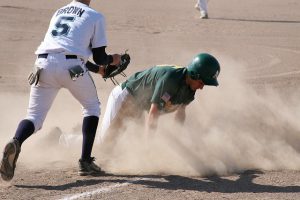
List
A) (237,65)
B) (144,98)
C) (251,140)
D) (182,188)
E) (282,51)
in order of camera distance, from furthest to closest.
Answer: (282,51), (237,65), (251,140), (144,98), (182,188)

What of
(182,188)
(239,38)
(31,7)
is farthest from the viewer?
(31,7)

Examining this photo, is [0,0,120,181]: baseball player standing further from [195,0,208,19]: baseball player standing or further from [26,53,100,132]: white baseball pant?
[195,0,208,19]: baseball player standing

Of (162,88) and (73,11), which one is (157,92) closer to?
(162,88)

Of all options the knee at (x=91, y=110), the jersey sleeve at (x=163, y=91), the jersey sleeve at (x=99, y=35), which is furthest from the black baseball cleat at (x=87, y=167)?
the jersey sleeve at (x=99, y=35)

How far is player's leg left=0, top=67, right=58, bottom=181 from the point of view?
20.1 ft

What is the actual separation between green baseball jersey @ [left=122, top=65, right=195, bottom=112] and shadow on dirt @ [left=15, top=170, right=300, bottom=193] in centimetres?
74

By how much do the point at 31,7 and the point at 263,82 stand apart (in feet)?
43.9

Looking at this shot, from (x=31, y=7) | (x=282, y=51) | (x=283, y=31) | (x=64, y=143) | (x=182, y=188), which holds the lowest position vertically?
(x=182, y=188)

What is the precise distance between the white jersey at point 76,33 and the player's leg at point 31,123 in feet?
0.96

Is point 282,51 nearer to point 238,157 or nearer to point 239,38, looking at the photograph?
point 239,38

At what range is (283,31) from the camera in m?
20.1

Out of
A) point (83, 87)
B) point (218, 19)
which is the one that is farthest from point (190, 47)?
point (83, 87)

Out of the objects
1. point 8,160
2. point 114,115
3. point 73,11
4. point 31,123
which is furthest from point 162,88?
point 8,160

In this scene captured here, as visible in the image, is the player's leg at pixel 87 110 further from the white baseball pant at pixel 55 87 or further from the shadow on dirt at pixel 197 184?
the shadow on dirt at pixel 197 184
